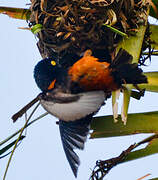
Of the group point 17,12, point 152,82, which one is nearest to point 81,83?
point 152,82

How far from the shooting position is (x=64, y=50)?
5.23 ft

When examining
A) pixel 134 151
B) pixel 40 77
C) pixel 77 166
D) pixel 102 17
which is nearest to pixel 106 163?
pixel 134 151

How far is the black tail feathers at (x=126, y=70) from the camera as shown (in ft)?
4.43

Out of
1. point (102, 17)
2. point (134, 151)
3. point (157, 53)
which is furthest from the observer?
point (157, 53)

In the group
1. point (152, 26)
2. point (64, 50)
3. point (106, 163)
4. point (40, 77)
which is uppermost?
point (152, 26)

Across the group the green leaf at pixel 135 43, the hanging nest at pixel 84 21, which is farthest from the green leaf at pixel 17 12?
the green leaf at pixel 135 43

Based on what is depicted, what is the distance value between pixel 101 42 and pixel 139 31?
0.64 ft

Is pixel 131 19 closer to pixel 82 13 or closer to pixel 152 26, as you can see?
pixel 152 26

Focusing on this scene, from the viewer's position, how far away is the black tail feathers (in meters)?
1.35

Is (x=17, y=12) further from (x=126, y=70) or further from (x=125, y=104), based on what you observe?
(x=125, y=104)

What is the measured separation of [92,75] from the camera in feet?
4.68

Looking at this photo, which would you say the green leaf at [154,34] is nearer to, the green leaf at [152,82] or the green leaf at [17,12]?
the green leaf at [152,82]

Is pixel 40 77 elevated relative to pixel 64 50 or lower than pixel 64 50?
lower

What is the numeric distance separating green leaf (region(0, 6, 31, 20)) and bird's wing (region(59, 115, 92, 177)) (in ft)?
1.97
